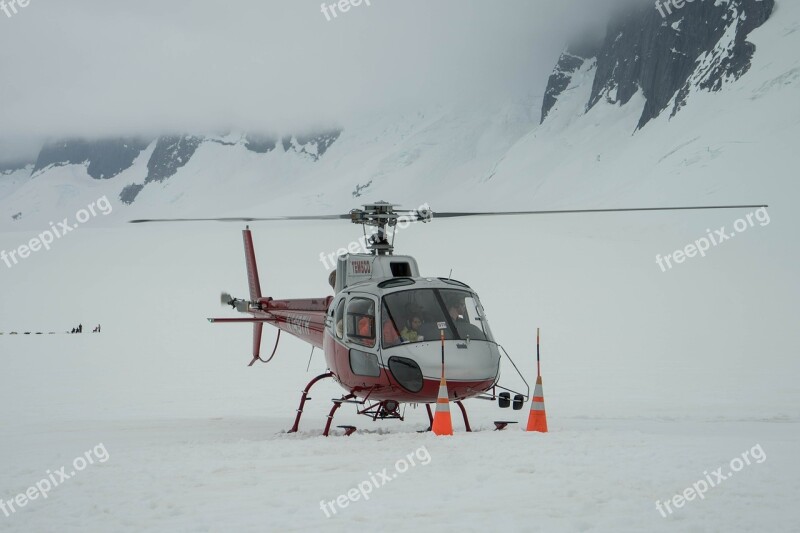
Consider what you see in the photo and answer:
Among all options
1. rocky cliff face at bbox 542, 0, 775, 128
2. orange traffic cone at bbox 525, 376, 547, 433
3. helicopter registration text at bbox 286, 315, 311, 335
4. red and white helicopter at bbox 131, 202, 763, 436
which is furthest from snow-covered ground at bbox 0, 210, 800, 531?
rocky cliff face at bbox 542, 0, 775, 128

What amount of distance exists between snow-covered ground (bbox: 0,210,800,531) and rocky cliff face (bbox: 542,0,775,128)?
6363 cm

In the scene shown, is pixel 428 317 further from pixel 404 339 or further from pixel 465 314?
pixel 465 314

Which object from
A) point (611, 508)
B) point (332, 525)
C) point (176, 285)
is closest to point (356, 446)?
point (332, 525)

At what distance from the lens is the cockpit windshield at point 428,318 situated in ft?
33.0

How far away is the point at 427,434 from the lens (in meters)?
9.45

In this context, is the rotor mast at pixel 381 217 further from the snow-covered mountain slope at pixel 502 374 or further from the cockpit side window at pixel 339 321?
the snow-covered mountain slope at pixel 502 374

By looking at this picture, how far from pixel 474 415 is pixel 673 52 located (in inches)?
4853

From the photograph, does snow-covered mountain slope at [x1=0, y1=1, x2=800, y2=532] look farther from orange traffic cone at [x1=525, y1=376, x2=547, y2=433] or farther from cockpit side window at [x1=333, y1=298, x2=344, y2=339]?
cockpit side window at [x1=333, y1=298, x2=344, y2=339]

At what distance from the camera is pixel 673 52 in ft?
406

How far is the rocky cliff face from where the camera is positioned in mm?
102125

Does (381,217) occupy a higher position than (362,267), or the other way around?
(381,217)

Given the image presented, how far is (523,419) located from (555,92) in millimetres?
159125

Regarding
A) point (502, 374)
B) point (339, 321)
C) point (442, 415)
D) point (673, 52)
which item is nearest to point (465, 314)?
point (442, 415)

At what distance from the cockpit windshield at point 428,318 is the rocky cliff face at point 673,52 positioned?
96099 mm
